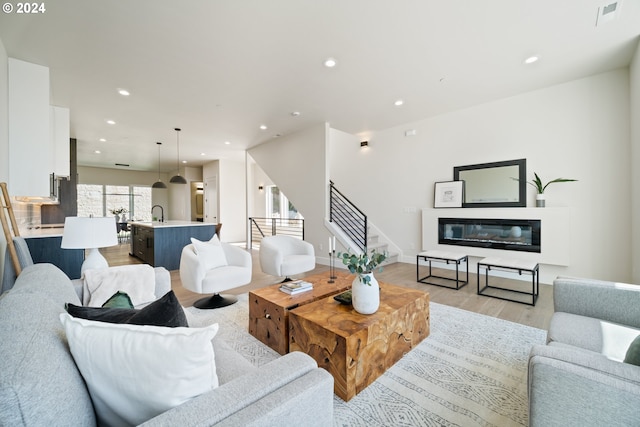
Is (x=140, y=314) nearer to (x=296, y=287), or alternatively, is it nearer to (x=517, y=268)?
(x=296, y=287)

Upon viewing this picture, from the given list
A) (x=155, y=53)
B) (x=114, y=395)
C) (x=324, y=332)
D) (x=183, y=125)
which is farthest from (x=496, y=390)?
(x=183, y=125)

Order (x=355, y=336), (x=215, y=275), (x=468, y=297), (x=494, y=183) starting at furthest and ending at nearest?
(x=494, y=183) < (x=468, y=297) < (x=215, y=275) < (x=355, y=336)

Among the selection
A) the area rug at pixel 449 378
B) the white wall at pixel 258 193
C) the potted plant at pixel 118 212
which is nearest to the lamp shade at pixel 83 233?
the area rug at pixel 449 378

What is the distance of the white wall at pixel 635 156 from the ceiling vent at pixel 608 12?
0.87 m

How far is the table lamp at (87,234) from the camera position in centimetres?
221

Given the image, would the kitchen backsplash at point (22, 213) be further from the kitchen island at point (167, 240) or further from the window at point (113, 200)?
the window at point (113, 200)

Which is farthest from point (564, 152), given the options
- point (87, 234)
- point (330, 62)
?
point (87, 234)

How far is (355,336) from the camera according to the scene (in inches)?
66.1

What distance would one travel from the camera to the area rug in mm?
1535

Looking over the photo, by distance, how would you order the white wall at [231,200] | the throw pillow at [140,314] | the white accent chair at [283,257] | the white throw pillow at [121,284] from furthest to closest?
1. the white wall at [231,200]
2. the white accent chair at [283,257]
3. the white throw pillow at [121,284]
4. the throw pillow at [140,314]

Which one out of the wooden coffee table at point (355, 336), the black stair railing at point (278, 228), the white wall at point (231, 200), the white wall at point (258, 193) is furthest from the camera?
the white wall at point (258, 193)

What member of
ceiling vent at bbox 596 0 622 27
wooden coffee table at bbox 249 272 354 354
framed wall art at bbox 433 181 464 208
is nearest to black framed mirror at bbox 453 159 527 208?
framed wall art at bbox 433 181 464 208

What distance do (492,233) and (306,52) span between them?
4218 mm

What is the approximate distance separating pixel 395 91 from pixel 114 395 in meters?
4.54
